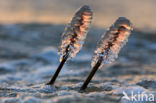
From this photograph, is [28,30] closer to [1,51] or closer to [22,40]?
[22,40]

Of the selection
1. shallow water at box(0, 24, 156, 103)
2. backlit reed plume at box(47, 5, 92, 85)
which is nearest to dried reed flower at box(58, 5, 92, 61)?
backlit reed plume at box(47, 5, 92, 85)

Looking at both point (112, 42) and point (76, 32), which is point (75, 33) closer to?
point (76, 32)

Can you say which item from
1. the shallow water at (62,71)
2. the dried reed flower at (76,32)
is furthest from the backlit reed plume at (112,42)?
the shallow water at (62,71)

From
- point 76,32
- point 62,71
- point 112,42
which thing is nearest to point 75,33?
point 76,32

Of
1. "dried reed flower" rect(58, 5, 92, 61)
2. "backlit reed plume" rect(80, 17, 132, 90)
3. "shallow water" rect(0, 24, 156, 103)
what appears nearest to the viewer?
"backlit reed plume" rect(80, 17, 132, 90)

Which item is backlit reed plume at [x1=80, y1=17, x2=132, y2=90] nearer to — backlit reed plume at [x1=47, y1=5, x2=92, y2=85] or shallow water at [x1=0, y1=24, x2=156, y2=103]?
backlit reed plume at [x1=47, y1=5, x2=92, y2=85]

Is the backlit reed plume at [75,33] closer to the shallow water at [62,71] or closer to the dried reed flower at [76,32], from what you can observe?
the dried reed flower at [76,32]
